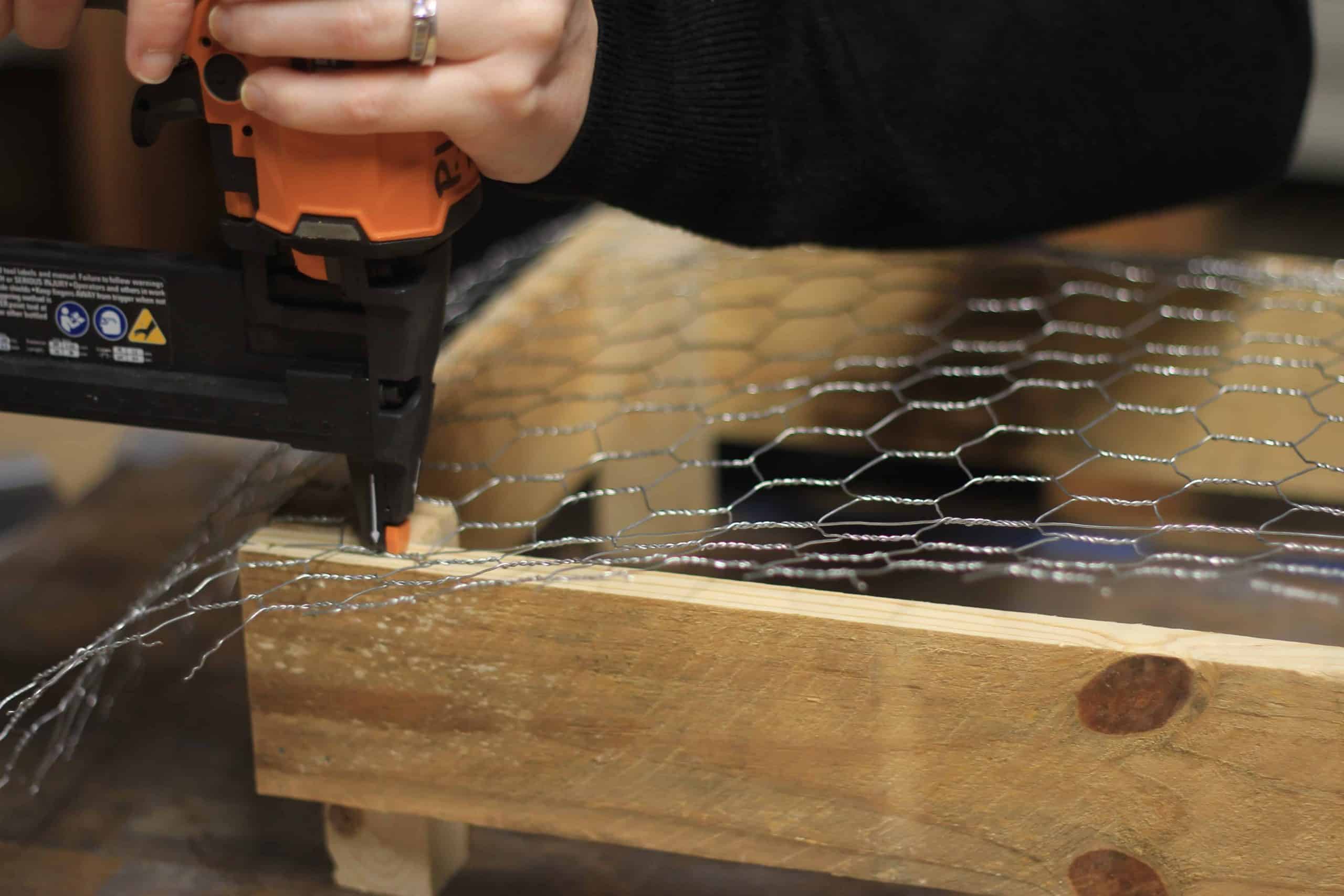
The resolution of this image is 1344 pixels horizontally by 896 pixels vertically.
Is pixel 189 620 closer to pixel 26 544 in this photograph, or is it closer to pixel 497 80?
pixel 26 544

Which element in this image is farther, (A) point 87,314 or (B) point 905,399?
(B) point 905,399

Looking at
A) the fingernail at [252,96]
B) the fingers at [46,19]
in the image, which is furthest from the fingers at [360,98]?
the fingers at [46,19]

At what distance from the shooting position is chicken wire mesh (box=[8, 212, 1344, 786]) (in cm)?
85

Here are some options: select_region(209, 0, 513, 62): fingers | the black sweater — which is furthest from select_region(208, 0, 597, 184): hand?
the black sweater

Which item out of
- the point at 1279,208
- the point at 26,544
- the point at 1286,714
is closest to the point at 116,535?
the point at 26,544

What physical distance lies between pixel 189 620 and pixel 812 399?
490 mm

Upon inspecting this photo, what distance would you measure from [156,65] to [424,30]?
0.37 feet

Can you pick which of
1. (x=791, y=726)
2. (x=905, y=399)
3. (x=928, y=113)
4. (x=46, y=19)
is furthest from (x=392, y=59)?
(x=905, y=399)

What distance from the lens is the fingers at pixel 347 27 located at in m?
0.43

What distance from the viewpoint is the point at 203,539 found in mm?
681

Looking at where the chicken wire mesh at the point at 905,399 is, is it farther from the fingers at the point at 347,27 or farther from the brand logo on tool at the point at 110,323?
the fingers at the point at 347,27

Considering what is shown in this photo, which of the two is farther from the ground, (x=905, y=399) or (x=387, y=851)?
(x=905, y=399)

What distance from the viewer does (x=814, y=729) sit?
1.72 feet

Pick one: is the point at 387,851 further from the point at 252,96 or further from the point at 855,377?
the point at 855,377
